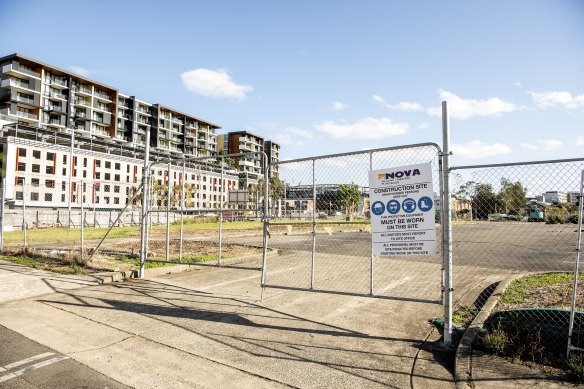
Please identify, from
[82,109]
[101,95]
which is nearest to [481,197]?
[82,109]

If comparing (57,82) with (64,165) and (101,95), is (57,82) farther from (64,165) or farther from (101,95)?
(64,165)

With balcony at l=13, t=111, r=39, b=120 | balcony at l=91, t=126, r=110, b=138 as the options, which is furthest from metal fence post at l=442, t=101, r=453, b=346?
balcony at l=91, t=126, r=110, b=138

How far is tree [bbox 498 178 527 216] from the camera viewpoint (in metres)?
5.39

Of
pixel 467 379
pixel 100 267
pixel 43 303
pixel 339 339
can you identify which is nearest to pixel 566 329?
pixel 467 379

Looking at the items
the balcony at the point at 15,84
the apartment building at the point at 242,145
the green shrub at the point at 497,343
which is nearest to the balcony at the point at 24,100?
the balcony at the point at 15,84

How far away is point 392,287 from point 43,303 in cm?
719

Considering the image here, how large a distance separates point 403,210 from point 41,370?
5.02m

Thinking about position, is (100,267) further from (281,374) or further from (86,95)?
(86,95)

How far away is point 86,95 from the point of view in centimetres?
8888

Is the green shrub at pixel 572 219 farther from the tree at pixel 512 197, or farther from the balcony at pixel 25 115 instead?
the balcony at pixel 25 115

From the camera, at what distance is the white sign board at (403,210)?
5.38 meters

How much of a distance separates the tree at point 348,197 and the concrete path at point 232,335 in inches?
73.3

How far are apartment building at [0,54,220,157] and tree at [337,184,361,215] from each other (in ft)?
202

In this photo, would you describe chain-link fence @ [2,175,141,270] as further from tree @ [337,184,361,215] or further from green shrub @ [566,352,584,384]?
green shrub @ [566,352,584,384]
